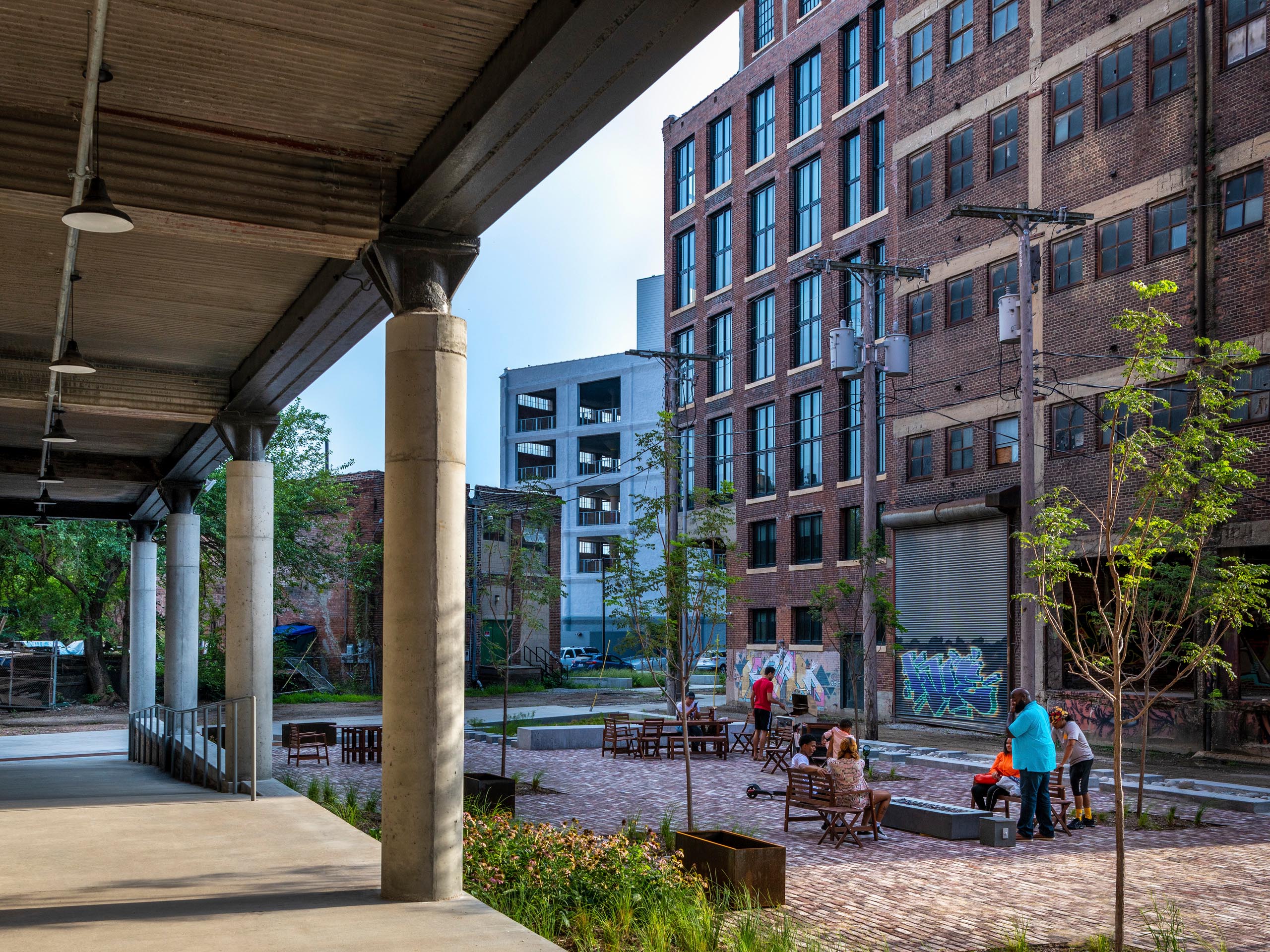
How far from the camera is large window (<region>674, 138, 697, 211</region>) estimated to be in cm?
5153

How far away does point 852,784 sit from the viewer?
14977 mm

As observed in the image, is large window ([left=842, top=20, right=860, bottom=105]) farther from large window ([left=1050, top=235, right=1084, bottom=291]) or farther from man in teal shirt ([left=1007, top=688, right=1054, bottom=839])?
man in teal shirt ([left=1007, top=688, right=1054, bottom=839])

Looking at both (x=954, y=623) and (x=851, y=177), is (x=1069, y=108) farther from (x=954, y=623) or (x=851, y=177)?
(x=954, y=623)

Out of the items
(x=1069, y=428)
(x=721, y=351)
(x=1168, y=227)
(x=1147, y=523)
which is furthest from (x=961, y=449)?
(x=1147, y=523)

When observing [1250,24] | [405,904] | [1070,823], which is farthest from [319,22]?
[1250,24]

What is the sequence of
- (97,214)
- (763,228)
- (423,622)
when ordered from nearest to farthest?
(97,214) → (423,622) → (763,228)

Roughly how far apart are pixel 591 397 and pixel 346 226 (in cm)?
7954

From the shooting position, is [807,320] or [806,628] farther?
[807,320]

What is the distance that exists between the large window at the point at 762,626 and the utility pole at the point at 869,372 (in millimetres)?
12435

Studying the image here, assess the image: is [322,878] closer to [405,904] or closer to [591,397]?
[405,904]

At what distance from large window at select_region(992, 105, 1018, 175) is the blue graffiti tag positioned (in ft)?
41.0

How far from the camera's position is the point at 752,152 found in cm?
4703

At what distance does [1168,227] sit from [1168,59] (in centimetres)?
371

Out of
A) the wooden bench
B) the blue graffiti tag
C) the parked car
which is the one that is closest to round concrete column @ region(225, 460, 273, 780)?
the wooden bench
